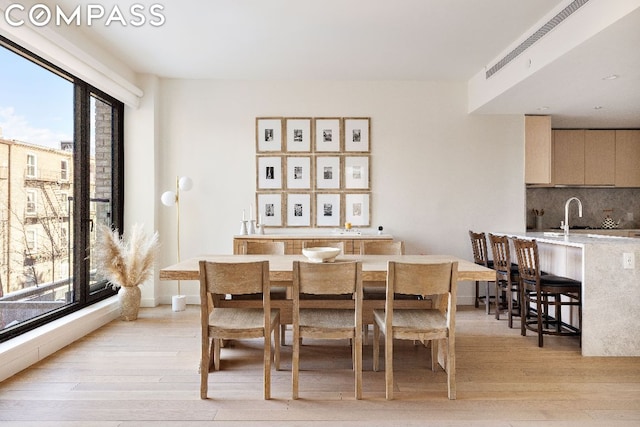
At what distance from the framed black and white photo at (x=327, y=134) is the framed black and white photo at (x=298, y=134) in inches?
4.1

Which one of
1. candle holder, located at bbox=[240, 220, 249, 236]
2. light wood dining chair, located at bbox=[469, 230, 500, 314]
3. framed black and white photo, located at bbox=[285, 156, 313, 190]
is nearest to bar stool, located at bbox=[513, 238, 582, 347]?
light wood dining chair, located at bbox=[469, 230, 500, 314]

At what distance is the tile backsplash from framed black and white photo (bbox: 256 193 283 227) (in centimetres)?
394

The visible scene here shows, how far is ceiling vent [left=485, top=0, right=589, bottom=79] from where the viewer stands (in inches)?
132

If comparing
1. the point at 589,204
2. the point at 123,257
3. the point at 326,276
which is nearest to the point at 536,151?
the point at 589,204

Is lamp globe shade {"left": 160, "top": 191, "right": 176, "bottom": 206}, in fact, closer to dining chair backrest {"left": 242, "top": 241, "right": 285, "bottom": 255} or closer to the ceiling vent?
dining chair backrest {"left": 242, "top": 241, "right": 285, "bottom": 255}

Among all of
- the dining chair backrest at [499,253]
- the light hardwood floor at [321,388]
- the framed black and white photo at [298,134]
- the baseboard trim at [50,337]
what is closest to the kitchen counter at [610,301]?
the light hardwood floor at [321,388]

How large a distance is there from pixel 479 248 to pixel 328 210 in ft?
6.21

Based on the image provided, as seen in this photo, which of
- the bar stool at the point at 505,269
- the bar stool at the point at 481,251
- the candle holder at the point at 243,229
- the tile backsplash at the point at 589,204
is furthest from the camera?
the tile backsplash at the point at 589,204

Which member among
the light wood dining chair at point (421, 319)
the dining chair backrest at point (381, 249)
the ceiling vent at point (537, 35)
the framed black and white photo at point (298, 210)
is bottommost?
the light wood dining chair at point (421, 319)

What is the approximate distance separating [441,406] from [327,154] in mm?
3565

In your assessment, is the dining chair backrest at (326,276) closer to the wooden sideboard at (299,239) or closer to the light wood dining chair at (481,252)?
the wooden sideboard at (299,239)

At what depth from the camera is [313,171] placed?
555 cm

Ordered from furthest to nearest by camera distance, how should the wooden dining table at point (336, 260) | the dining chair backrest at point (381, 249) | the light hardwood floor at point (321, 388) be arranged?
1. the dining chair backrest at point (381, 249)
2. the wooden dining table at point (336, 260)
3. the light hardwood floor at point (321, 388)

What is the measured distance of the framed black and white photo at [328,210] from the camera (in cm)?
555
